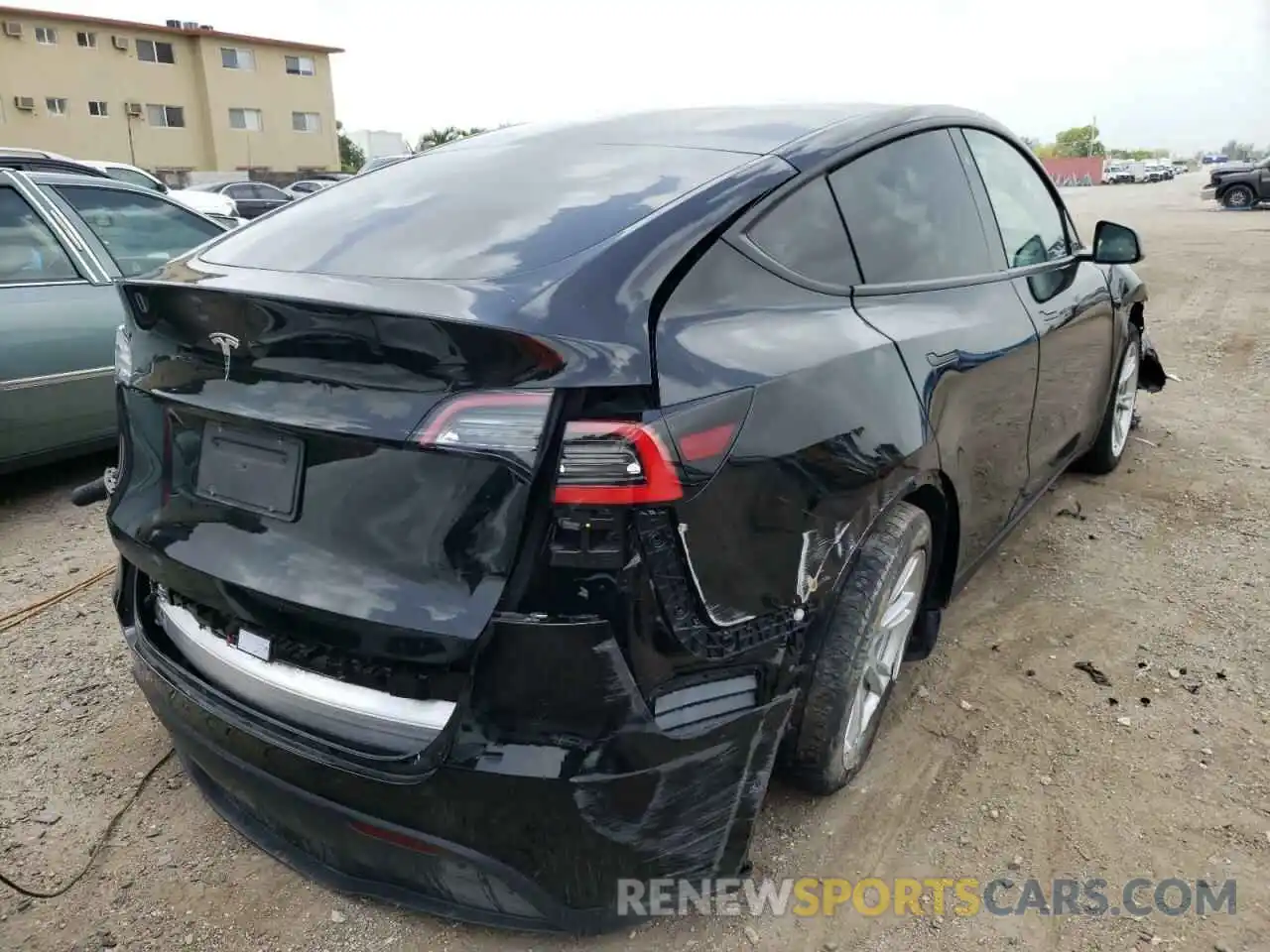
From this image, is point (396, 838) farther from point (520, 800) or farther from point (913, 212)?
point (913, 212)

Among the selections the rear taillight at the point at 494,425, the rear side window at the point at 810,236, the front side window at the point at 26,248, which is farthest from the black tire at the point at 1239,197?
the rear taillight at the point at 494,425

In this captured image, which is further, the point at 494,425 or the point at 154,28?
the point at 154,28

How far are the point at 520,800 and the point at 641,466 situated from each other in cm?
63

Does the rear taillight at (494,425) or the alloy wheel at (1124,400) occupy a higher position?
the rear taillight at (494,425)

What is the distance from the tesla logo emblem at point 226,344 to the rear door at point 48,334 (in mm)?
2997

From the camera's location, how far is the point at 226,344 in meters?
1.85

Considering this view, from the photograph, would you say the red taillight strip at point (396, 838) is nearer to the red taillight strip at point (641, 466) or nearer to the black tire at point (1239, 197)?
the red taillight strip at point (641, 466)

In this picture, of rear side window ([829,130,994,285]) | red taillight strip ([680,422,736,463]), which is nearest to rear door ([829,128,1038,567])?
rear side window ([829,130,994,285])

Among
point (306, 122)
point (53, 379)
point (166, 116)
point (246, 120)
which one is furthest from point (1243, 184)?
point (166, 116)

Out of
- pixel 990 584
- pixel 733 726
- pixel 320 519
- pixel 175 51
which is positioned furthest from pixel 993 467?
pixel 175 51

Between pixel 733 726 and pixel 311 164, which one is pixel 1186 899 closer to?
pixel 733 726

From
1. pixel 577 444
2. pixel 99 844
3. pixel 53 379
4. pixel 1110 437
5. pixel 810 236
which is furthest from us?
pixel 1110 437

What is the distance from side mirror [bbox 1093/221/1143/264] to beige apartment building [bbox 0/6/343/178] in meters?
45.0

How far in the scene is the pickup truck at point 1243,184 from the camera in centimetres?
2528
